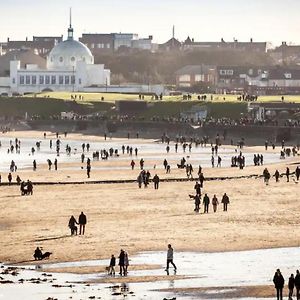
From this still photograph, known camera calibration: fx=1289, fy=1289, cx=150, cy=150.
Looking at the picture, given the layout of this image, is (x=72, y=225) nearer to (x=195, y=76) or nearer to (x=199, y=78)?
(x=199, y=78)

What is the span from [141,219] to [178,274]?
32.6 ft

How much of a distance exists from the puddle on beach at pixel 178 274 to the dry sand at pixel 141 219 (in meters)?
1.10

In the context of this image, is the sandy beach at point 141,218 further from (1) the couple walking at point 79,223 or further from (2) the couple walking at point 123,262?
(2) the couple walking at point 123,262

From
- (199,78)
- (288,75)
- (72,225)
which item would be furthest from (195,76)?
(72,225)

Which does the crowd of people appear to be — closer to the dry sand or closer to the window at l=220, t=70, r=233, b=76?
the dry sand

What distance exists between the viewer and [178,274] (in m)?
32.7

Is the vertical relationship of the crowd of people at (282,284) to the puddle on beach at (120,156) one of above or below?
below

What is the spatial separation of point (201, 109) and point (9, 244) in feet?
228

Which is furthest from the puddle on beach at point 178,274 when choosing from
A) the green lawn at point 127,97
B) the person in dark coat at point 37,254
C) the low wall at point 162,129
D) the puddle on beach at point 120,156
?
the green lawn at point 127,97

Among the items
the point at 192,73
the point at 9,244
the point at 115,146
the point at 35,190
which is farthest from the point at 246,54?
the point at 9,244

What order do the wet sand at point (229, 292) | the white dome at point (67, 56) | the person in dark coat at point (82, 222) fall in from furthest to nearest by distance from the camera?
the white dome at point (67, 56), the person in dark coat at point (82, 222), the wet sand at point (229, 292)

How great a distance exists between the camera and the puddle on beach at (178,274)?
100 feet

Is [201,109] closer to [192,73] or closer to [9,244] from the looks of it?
[192,73]

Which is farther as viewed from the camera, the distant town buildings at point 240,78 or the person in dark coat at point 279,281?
the distant town buildings at point 240,78
